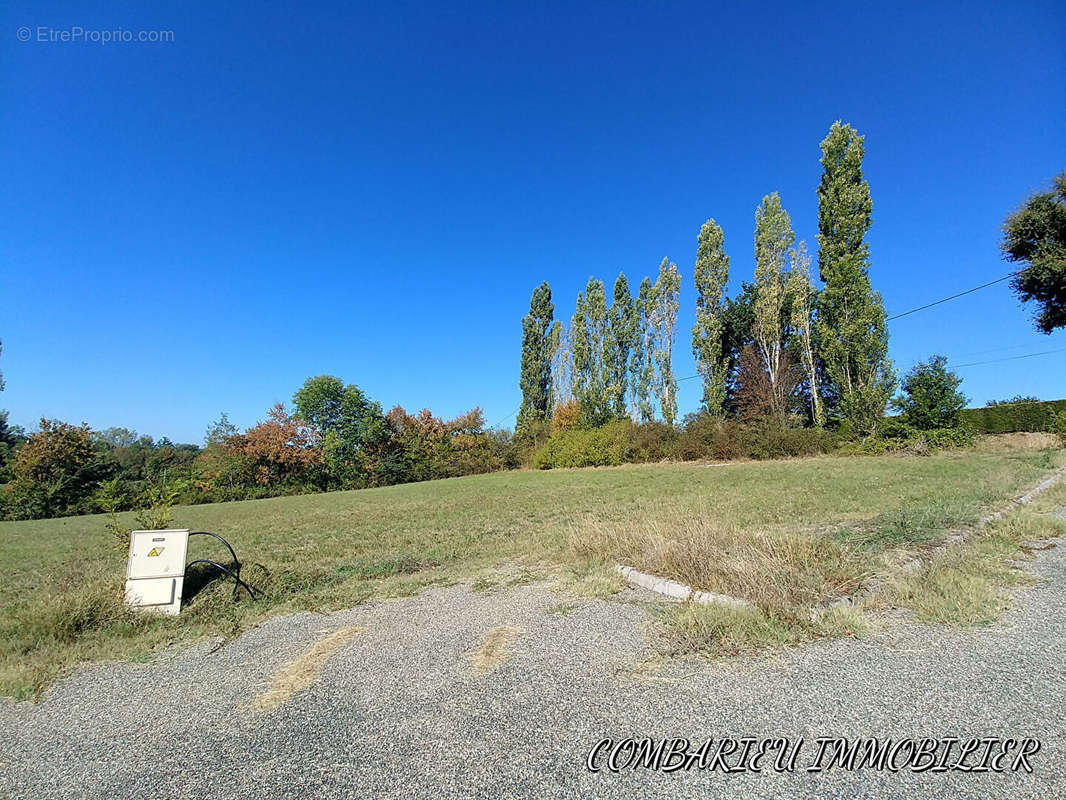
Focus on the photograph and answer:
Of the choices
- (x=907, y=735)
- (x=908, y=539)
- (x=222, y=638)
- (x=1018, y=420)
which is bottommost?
(x=222, y=638)

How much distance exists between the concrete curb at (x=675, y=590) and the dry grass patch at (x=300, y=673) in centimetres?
265

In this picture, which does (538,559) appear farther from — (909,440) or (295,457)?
(295,457)

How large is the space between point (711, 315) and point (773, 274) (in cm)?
386

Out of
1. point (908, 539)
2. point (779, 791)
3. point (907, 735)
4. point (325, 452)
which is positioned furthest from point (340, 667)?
point (325, 452)

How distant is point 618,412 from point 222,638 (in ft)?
98.5

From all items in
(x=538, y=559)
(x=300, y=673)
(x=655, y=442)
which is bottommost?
(x=300, y=673)

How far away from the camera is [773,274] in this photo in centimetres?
2567

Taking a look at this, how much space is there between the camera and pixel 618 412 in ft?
107

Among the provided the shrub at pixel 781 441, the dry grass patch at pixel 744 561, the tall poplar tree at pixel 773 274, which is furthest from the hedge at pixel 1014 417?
the dry grass patch at pixel 744 561

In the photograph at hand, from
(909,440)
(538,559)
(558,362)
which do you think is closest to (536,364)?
(558,362)

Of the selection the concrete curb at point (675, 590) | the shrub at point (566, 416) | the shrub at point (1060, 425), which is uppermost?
the shrub at point (566, 416)

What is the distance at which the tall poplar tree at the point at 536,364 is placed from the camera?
36188 mm

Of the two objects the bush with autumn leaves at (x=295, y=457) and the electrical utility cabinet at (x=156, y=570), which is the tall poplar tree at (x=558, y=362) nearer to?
the bush with autumn leaves at (x=295, y=457)

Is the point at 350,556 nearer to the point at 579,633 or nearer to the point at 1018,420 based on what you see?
the point at 579,633
